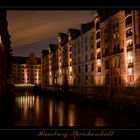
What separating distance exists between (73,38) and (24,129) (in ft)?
190

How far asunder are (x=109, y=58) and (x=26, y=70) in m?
102

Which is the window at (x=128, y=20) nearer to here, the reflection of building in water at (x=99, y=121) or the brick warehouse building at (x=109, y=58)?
the brick warehouse building at (x=109, y=58)

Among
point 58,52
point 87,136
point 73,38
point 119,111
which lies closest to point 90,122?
point 119,111

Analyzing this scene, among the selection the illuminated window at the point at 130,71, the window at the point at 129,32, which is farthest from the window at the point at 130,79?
the window at the point at 129,32

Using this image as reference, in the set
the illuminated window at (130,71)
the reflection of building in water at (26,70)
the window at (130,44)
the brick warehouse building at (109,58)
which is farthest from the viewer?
the reflection of building in water at (26,70)

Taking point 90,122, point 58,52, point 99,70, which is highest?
→ point 58,52

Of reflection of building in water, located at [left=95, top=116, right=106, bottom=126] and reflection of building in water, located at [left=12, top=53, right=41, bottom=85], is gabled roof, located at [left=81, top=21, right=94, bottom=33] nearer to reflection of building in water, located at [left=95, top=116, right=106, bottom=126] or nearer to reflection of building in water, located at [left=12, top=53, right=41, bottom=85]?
reflection of building in water, located at [left=95, top=116, right=106, bottom=126]

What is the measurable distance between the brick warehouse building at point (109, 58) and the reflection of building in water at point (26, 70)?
7282 cm

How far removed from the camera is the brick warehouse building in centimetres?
3362

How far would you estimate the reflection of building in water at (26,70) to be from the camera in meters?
134

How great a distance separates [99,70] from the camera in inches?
1853

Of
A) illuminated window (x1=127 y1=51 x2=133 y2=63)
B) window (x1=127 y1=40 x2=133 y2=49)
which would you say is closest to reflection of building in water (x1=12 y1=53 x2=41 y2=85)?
window (x1=127 y1=40 x2=133 y2=49)

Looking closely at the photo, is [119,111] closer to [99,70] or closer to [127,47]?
[127,47]

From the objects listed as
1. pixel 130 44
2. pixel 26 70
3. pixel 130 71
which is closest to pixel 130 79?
pixel 130 71
